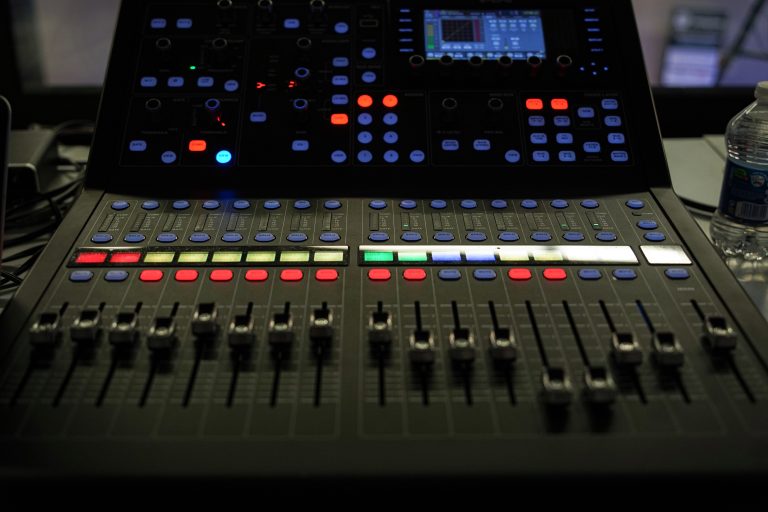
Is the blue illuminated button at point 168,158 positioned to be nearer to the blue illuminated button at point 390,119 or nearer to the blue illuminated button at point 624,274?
the blue illuminated button at point 390,119

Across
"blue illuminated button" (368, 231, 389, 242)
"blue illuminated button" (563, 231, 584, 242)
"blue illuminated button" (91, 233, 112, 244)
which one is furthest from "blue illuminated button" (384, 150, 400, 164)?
"blue illuminated button" (91, 233, 112, 244)

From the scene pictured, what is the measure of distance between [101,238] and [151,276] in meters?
0.12

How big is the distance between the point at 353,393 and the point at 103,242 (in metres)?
0.40

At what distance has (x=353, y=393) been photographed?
68 cm

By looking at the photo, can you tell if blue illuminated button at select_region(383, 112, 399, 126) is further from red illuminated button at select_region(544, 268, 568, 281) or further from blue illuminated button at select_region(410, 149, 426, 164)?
red illuminated button at select_region(544, 268, 568, 281)

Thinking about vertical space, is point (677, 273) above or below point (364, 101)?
below

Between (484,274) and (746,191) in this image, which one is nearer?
(484,274)

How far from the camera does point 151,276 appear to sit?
83cm

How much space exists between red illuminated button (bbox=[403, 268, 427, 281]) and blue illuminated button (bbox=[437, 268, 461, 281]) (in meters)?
0.02

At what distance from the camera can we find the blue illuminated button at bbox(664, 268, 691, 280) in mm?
833

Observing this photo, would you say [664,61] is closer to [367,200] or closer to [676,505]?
[367,200]

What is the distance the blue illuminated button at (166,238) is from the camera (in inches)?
35.4

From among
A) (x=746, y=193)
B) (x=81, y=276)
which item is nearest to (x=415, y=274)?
(x=81, y=276)

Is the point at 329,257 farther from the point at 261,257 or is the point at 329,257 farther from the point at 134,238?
the point at 134,238
